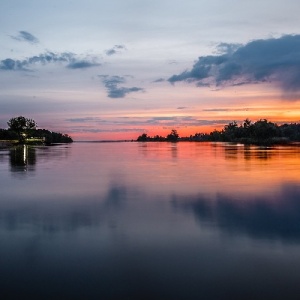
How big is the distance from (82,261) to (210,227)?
18.7 feet

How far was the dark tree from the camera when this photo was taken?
533 ft

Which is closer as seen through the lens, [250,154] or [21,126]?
[250,154]

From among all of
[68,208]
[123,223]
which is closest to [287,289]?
[123,223]

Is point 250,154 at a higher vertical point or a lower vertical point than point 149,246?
higher

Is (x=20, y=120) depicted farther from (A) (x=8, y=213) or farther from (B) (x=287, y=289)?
(B) (x=287, y=289)

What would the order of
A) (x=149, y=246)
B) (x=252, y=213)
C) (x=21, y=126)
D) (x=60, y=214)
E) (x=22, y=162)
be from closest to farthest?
(x=149, y=246)
(x=60, y=214)
(x=252, y=213)
(x=22, y=162)
(x=21, y=126)

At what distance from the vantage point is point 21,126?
16462 centimetres

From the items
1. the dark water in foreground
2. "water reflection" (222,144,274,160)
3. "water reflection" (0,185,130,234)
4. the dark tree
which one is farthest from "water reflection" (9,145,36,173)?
the dark tree

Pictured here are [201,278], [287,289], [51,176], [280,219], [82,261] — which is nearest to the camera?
[287,289]

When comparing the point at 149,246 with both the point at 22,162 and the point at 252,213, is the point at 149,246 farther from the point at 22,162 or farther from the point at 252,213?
the point at 22,162

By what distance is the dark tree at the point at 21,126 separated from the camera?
533 ft

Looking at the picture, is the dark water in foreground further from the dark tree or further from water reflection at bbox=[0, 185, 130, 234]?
the dark tree

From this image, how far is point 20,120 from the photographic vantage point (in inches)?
6476

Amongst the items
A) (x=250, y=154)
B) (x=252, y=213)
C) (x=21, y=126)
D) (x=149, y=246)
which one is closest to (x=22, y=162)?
(x=252, y=213)
